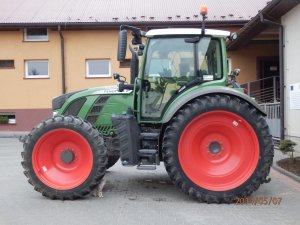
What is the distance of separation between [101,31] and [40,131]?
15.2 m

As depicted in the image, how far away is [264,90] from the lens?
19.2 m

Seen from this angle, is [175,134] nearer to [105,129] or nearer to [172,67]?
[172,67]

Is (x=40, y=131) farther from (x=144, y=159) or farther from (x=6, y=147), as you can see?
(x=6, y=147)

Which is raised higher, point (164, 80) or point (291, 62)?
point (291, 62)

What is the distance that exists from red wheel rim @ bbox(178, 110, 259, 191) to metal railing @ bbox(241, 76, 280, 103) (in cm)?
936

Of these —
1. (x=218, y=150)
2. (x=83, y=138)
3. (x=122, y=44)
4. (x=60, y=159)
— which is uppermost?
(x=122, y=44)

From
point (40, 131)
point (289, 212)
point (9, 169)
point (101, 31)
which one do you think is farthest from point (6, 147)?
point (289, 212)

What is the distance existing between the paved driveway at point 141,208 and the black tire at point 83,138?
155 mm

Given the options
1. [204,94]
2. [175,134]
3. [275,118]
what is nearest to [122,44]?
[204,94]

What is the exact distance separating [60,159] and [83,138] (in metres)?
0.57

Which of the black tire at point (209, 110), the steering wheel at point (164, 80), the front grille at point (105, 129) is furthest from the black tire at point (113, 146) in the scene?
the steering wheel at point (164, 80)

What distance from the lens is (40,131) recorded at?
7.23m

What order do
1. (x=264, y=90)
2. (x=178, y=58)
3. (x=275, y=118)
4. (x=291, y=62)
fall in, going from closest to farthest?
(x=178, y=58) < (x=291, y=62) < (x=275, y=118) < (x=264, y=90)

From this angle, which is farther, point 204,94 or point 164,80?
point 164,80
